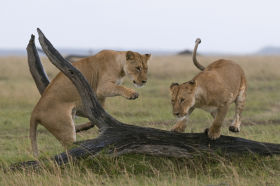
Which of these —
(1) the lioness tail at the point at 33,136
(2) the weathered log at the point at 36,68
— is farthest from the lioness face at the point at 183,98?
(2) the weathered log at the point at 36,68

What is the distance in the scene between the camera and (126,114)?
13.1 m

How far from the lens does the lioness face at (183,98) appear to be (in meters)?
5.96

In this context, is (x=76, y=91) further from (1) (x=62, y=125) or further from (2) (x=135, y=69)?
(2) (x=135, y=69)

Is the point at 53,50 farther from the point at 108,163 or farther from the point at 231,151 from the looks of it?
the point at 231,151

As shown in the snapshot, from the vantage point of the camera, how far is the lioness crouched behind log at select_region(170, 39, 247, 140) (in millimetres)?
6027

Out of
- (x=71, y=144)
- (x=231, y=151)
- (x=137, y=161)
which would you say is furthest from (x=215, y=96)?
(x=71, y=144)

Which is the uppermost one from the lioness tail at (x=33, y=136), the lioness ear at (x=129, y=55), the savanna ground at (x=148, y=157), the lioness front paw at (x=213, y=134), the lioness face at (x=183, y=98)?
the lioness ear at (x=129, y=55)

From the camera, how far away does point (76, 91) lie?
7.18 meters

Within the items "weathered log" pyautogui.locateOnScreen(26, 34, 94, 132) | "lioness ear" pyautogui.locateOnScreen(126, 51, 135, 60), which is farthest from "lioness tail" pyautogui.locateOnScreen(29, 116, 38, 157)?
"lioness ear" pyautogui.locateOnScreen(126, 51, 135, 60)

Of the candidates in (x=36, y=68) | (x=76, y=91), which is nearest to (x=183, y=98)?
(x=76, y=91)

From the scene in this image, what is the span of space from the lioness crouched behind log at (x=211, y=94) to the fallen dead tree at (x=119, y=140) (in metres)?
0.23

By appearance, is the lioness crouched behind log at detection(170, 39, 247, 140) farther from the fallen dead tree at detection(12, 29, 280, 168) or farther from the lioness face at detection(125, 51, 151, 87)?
the lioness face at detection(125, 51, 151, 87)

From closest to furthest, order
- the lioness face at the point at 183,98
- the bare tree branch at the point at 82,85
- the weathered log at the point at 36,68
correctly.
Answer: the lioness face at the point at 183,98 < the bare tree branch at the point at 82,85 < the weathered log at the point at 36,68

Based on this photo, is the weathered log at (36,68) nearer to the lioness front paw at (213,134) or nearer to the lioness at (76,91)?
the lioness at (76,91)
